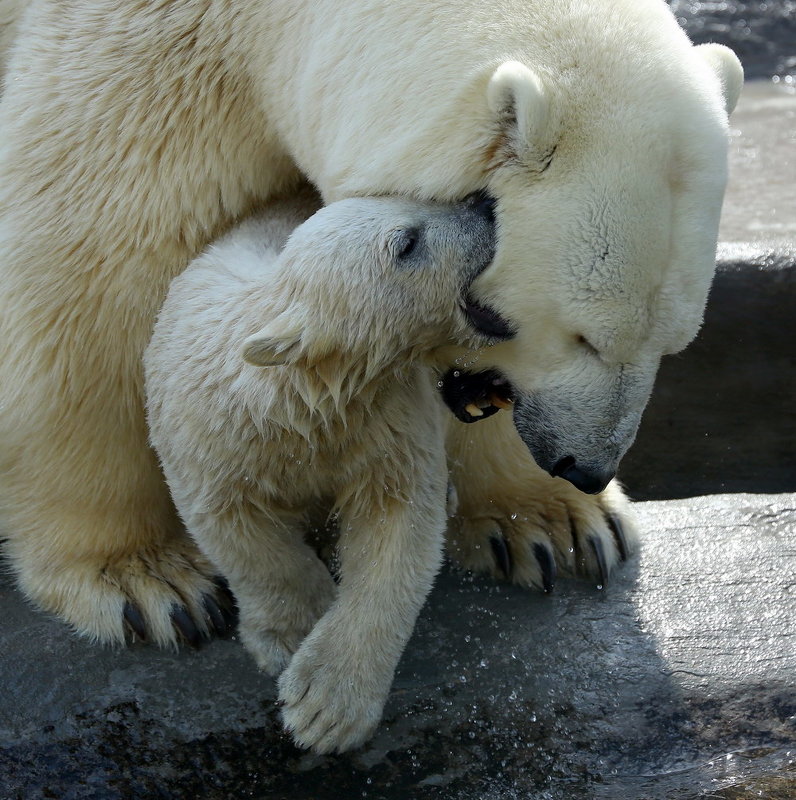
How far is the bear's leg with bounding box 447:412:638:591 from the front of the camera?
3021mm

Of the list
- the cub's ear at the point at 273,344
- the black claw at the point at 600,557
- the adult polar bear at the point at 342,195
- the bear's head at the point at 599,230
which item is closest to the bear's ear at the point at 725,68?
the adult polar bear at the point at 342,195

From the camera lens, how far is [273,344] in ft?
6.98

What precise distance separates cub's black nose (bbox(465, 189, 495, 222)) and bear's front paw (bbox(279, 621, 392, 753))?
871 millimetres

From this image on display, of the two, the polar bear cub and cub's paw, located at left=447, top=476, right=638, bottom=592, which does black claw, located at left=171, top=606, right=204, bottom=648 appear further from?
cub's paw, located at left=447, top=476, right=638, bottom=592

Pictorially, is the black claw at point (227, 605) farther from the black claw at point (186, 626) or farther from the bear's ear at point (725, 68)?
the bear's ear at point (725, 68)

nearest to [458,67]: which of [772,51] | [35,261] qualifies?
[35,261]

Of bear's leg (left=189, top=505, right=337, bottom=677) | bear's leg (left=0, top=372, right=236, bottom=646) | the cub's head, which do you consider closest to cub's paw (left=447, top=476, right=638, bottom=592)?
bear's leg (left=189, top=505, right=337, bottom=677)

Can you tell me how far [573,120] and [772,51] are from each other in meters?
6.07

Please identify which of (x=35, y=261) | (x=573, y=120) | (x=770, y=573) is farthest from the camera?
(x=770, y=573)

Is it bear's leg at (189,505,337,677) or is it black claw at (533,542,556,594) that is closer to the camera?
bear's leg at (189,505,337,677)

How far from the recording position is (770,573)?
3.02 metres

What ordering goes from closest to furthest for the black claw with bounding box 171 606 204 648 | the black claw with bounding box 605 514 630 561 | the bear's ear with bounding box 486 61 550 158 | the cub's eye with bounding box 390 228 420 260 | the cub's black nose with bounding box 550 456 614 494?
the bear's ear with bounding box 486 61 550 158, the cub's eye with bounding box 390 228 420 260, the cub's black nose with bounding box 550 456 614 494, the black claw with bounding box 171 606 204 648, the black claw with bounding box 605 514 630 561

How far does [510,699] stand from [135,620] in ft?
2.84

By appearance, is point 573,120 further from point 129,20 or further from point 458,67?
point 129,20
